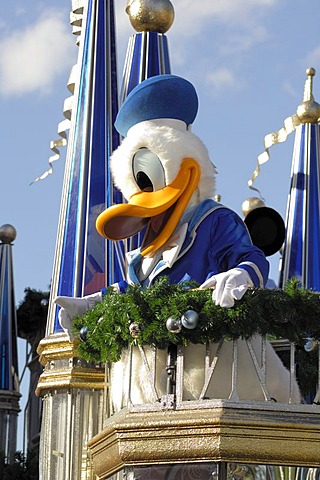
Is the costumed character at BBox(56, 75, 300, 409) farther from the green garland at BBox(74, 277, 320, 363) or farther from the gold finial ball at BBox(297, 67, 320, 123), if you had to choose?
the gold finial ball at BBox(297, 67, 320, 123)

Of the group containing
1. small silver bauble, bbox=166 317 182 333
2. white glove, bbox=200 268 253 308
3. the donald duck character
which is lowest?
small silver bauble, bbox=166 317 182 333

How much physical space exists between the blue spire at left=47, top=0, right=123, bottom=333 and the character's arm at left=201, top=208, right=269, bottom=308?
1.31m

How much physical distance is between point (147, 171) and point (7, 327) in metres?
7.16

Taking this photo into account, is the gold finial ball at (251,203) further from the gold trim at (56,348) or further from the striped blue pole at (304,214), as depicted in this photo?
the gold trim at (56,348)

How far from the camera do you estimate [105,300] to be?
6.92 m

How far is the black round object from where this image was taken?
906 cm

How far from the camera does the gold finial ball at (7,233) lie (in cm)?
1492

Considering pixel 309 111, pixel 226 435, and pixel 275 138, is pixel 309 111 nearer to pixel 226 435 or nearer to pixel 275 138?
pixel 275 138

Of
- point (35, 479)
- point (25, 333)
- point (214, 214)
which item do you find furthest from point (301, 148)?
point (25, 333)

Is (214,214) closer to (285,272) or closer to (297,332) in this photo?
(297,332)

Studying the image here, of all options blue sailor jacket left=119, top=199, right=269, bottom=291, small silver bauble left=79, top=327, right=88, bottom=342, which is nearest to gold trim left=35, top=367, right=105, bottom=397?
small silver bauble left=79, top=327, right=88, bottom=342

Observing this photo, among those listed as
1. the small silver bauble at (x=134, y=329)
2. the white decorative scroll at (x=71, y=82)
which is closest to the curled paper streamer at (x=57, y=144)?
the white decorative scroll at (x=71, y=82)

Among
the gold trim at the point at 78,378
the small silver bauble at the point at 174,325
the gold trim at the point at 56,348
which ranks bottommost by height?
the small silver bauble at the point at 174,325

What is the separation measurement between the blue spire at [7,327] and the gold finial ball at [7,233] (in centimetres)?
26
